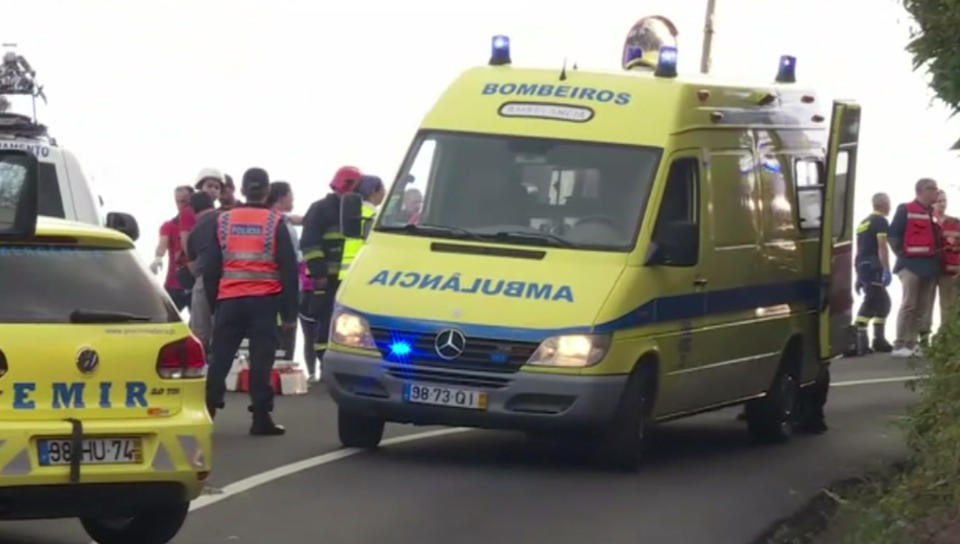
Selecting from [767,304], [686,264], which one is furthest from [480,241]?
[767,304]

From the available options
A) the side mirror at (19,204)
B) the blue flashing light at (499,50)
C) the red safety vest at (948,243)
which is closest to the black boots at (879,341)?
the red safety vest at (948,243)

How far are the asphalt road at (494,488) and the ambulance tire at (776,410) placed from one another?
0.15 m

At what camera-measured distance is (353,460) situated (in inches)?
595

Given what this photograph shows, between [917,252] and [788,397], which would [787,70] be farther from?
[917,252]

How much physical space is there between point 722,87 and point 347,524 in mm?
5224

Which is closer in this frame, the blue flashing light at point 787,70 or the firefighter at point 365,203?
the blue flashing light at point 787,70

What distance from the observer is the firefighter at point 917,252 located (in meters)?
26.6

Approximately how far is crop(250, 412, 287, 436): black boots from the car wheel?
3342 millimetres

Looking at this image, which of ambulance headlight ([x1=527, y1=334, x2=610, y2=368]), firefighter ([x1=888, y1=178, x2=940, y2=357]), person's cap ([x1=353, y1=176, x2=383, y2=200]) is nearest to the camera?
ambulance headlight ([x1=527, y1=334, x2=610, y2=368])

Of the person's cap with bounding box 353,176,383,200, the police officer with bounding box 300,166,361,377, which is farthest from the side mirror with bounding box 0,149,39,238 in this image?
the person's cap with bounding box 353,176,383,200

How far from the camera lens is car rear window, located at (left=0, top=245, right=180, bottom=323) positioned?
411 inches

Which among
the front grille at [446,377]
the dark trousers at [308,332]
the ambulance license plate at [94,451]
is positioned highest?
the ambulance license plate at [94,451]

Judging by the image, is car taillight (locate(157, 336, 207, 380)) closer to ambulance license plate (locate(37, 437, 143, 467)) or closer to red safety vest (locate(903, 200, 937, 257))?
ambulance license plate (locate(37, 437, 143, 467))

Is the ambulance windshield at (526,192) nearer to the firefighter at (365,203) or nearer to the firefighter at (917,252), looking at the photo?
the firefighter at (365,203)
